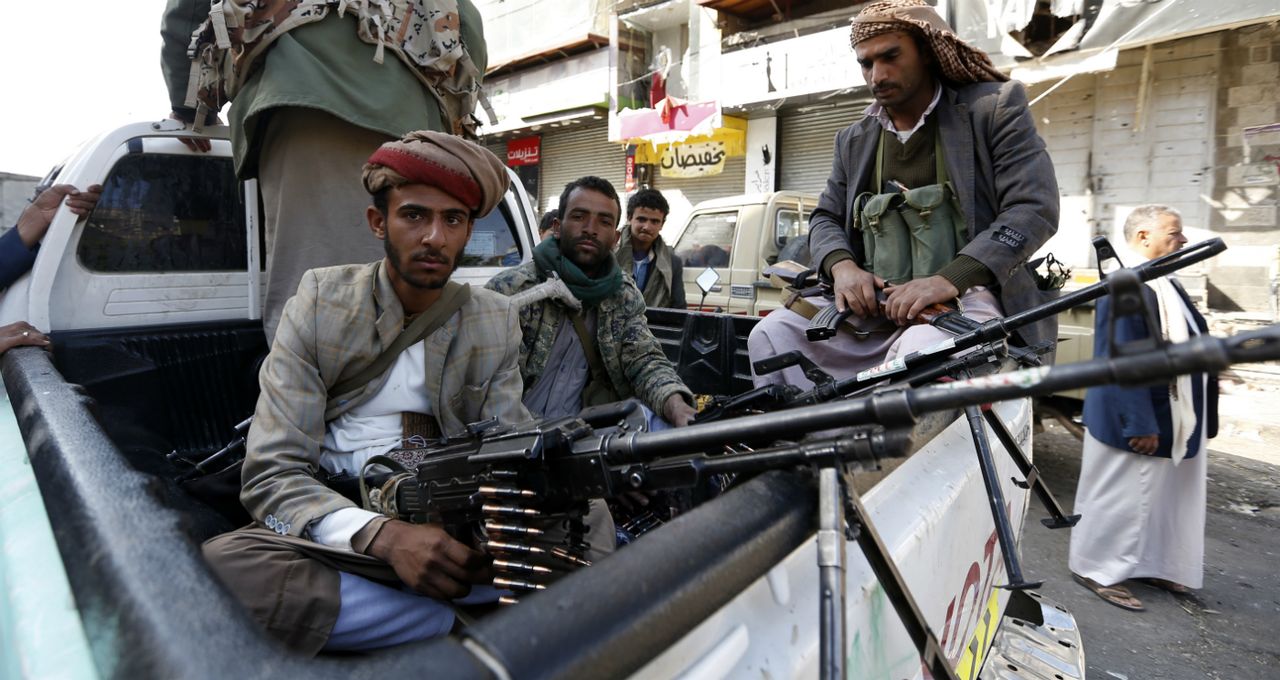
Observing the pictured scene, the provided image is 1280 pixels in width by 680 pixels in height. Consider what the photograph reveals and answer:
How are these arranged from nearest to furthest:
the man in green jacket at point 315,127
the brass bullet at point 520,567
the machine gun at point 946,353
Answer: the brass bullet at point 520,567 → the machine gun at point 946,353 → the man in green jacket at point 315,127

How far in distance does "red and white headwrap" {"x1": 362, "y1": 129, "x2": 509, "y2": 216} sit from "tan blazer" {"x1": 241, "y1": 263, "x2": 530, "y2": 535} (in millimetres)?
249

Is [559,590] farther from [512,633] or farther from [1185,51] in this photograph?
[1185,51]

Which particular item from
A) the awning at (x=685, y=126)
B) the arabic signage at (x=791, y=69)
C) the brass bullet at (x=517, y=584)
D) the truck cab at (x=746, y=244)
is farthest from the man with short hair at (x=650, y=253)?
the awning at (x=685, y=126)

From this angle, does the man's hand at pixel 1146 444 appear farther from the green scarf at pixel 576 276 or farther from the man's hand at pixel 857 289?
the green scarf at pixel 576 276

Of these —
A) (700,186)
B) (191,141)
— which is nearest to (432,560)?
(191,141)

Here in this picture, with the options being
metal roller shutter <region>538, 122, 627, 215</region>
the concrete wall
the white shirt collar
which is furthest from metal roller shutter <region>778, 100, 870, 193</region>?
the white shirt collar

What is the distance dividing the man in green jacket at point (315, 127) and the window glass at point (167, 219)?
401 mm

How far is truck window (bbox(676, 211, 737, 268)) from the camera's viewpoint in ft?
22.4

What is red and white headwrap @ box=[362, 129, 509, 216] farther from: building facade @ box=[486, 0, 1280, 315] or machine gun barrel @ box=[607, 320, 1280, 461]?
building facade @ box=[486, 0, 1280, 315]

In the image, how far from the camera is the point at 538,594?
2.16 ft

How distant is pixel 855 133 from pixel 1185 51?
8407 mm

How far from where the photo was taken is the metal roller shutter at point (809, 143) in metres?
12.2

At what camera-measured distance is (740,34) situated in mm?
13469

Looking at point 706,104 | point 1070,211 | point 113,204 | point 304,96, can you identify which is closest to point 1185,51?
point 1070,211
